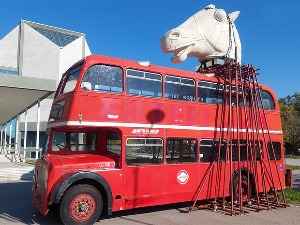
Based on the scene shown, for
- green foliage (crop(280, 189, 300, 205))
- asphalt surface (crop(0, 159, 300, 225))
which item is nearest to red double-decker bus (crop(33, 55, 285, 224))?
asphalt surface (crop(0, 159, 300, 225))

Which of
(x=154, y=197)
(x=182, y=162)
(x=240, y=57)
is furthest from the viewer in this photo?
(x=240, y=57)

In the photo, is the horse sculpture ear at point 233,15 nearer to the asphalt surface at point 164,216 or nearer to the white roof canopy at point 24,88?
the asphalt surface at point 164,216

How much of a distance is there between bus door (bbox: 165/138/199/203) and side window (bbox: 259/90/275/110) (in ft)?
10.5

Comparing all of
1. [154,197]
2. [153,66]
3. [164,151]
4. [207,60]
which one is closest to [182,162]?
[164,151]

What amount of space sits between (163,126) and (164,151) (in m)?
0.64

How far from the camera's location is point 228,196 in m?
9.49

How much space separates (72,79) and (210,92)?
3950 millimetres

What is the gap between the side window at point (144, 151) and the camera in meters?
7.61

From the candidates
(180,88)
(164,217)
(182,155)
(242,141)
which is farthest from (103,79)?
(242,141)

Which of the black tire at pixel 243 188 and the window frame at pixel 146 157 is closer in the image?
the window frame at pixel 146 157

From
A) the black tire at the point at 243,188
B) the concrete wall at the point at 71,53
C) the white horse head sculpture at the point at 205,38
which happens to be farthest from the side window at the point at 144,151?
the concrete wall at the point at 71,53

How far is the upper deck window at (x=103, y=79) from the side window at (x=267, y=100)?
5.16 meters

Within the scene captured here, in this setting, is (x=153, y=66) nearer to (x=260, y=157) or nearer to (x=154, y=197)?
(x=154, y=197)

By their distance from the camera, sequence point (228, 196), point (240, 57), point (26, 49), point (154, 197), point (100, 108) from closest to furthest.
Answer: point (100, 108)
point (154, 197)
point (228, 196)
point (240, 57)
point (26, 49)
